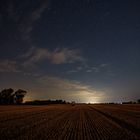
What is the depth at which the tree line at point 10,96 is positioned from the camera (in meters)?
132

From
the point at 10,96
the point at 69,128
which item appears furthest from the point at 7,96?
the point at 69,128

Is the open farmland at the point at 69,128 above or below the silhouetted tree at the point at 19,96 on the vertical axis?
below

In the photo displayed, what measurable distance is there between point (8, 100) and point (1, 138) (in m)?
128

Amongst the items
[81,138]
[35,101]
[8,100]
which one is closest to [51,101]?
[35,101]

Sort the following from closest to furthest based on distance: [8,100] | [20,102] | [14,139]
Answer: [14,139] < [8,100] < [20,102]

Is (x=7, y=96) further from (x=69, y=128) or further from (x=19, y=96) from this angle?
(x=69, y=128)

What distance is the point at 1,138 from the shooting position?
11.5m

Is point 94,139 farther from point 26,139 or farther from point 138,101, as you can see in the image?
point 138,101

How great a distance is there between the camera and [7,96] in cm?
13475

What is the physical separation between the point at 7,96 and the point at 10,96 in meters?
2.76

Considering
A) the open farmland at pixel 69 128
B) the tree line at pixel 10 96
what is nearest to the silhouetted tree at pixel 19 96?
the tree line at pixel 10 96

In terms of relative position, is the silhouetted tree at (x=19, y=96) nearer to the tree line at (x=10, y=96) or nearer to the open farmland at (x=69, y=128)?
the tree line at (x=10, y=96)

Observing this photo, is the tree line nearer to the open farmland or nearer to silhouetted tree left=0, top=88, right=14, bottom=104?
silhouetted tree left=0, top=88, right=14, bottom=104

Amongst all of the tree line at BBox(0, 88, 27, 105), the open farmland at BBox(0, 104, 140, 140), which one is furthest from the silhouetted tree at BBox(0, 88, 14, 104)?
the open farmland at BBox(0, 104, 140, 140)
